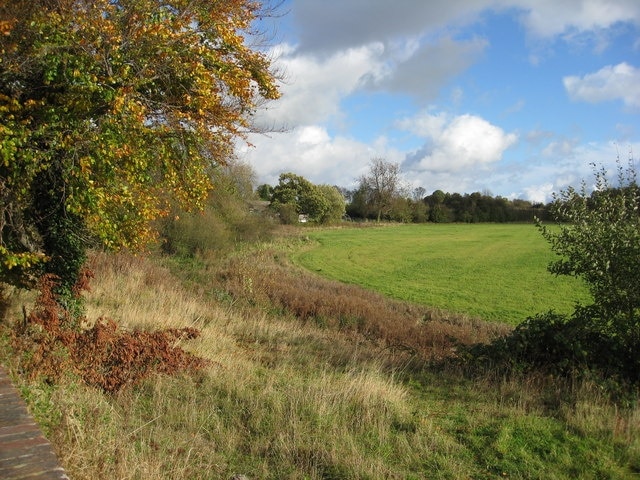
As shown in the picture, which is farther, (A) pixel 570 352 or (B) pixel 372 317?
(B) pixel 372 317

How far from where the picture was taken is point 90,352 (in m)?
7.14

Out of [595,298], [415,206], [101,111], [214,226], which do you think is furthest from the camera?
[415,206]

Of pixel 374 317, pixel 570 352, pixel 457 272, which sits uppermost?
pixel 570 352

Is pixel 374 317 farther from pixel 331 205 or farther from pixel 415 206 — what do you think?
pixel 415 206

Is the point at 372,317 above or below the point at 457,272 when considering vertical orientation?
above

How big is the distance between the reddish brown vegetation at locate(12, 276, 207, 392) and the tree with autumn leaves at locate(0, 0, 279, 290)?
0.97m

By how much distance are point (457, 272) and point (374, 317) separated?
23493 mm

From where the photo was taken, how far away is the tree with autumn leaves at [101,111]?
23.8ft

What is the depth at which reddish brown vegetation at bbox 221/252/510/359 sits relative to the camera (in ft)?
48.8

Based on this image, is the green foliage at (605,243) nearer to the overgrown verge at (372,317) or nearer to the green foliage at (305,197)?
the overgrown verge at (372,317)

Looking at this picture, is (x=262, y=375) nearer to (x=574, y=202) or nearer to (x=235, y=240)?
(x=574, y=202)

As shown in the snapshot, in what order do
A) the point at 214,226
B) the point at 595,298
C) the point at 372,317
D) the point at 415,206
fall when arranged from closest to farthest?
the point at 595,298 < the point at 372,317 < the point at 214,226 < the point at 415,206

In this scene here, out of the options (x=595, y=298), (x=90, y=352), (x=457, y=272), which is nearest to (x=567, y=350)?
(x=595, y=298)

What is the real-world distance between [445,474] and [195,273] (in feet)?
65.4
